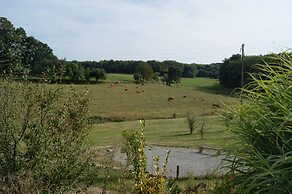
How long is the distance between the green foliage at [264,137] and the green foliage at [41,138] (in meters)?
3.22

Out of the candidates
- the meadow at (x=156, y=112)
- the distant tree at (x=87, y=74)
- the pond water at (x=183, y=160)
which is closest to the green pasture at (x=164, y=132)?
the meadow at (x=156, y=112)

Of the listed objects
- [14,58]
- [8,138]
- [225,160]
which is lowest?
[8,138]

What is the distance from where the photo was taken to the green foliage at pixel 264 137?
2.14m

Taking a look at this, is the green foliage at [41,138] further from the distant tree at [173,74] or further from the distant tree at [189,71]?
the distant tree at [189,71]

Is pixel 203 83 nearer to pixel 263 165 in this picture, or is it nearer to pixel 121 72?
pixel 121 72

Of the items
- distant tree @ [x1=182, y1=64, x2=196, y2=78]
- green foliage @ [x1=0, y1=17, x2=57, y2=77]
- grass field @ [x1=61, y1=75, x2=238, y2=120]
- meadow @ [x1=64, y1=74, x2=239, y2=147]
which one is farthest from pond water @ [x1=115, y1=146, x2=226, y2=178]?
distant tree @ [x1=182, y1=64, x2=196, y2=78]

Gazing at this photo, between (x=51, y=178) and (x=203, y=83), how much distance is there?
97819 mm

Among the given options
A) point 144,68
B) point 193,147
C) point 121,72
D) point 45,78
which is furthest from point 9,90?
point 121,72

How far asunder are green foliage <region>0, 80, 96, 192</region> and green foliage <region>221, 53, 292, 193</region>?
322 cm

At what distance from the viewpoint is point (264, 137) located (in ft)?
8.00

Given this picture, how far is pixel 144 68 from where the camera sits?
102312mm

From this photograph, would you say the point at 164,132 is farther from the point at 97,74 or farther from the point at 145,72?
the point at 145,72

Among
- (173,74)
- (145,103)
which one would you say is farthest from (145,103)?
(173,74)

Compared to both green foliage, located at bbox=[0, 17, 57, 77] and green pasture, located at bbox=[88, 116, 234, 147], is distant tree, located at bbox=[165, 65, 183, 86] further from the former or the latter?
green foliage, located at bbox=[0, 17, 57, 77]
